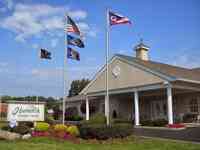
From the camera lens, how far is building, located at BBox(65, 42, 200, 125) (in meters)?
22.9

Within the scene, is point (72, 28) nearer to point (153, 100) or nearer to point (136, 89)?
point (136, 89)

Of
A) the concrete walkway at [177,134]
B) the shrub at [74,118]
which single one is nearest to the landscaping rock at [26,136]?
the concrete walkway at [177,134]

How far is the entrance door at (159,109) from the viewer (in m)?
28.9

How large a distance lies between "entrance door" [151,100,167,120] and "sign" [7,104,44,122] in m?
13.8

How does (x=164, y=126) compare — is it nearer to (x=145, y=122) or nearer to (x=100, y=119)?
(x=145, y=122)

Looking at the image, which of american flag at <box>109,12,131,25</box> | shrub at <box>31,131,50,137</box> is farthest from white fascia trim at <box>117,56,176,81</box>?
shrub at <box>31,131,50,137</box>

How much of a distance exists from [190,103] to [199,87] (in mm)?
2115

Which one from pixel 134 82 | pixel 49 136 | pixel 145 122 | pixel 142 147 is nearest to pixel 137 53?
pixel 134 82

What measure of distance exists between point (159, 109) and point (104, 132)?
1644 cm

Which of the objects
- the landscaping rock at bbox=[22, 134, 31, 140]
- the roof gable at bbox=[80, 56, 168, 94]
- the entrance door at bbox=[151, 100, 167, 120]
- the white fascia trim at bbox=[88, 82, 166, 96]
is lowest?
the landscaping rock at bbox=[22, 134, 31, 140]

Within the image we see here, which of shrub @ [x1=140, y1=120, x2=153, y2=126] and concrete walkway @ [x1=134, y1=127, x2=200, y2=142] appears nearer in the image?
concrete walkway @ [x1=134, y1=127, x2=200, y2=142]

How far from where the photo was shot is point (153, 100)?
99.6 feet

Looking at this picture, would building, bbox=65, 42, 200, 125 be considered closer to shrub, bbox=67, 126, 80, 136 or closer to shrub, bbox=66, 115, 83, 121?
shrub, bbox=66, 115, 83, 121

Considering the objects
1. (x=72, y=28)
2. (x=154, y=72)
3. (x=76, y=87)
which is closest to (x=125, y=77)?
(x=154, y=72)
